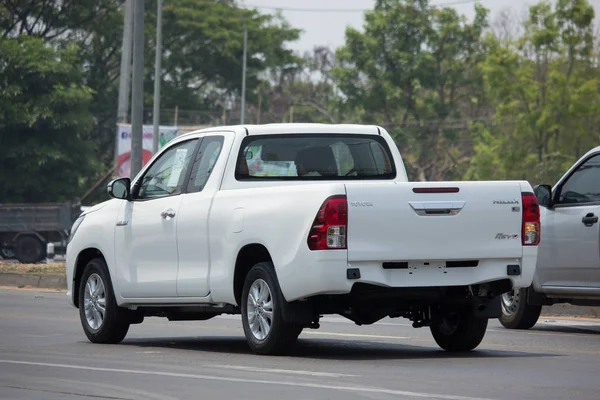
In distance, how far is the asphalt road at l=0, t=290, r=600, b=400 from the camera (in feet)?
26.8

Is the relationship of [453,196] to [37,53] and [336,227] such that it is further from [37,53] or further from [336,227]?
[37,53]

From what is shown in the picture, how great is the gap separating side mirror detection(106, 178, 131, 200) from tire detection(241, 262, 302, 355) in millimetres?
2011

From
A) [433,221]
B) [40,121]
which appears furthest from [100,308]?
[40,121]

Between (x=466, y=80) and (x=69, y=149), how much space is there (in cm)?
2421

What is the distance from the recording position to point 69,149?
190ft

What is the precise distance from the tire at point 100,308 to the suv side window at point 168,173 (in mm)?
796

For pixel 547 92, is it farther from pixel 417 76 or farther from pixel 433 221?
pixel 433 221

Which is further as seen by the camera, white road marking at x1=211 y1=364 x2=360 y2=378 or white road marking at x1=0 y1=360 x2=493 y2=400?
white road marking at x1=211 y1=364 x2=360 y2=378

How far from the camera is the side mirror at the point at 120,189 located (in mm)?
12273

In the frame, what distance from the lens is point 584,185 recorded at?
1366cm

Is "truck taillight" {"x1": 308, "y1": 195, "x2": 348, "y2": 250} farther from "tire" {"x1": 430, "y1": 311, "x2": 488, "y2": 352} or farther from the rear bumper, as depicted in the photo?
"tire" {"x1": 430, "y1": 311, "x2": 488, "y2": 352}

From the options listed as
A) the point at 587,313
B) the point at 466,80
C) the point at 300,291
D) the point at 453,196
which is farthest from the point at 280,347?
the point at 466,80

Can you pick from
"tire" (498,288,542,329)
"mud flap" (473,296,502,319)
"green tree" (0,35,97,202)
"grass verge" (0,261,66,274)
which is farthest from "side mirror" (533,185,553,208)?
"green tree" (0,35,97,202)

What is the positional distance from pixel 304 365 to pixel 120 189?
314 centimetres
